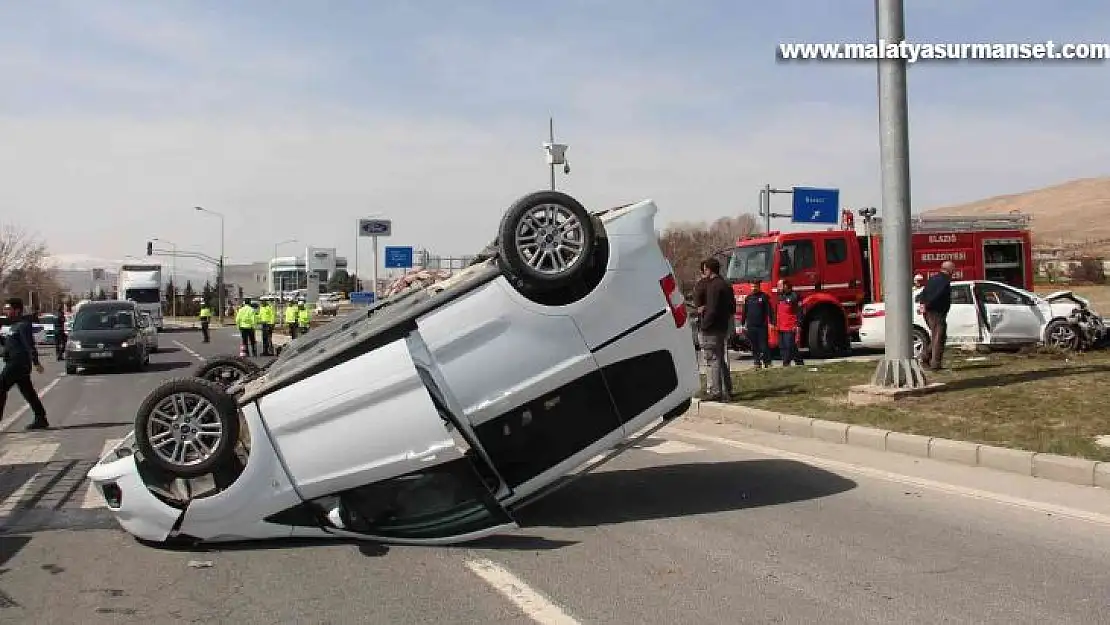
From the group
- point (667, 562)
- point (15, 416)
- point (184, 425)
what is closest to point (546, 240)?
point (667, 562)

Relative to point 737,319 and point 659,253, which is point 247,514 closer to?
point 659,253

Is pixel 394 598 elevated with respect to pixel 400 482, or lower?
lower

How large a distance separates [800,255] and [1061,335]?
497cm

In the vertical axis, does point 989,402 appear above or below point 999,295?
below

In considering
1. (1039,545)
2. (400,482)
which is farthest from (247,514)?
(1039,545)

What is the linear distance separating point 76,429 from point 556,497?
8.29 m

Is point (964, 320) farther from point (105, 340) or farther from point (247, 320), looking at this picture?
point (105, 340)

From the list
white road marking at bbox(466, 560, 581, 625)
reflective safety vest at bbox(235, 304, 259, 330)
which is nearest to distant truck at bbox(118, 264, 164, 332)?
reflective safety vest at bbox(235, 304, 259, 330)

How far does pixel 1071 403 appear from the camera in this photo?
31.8ft

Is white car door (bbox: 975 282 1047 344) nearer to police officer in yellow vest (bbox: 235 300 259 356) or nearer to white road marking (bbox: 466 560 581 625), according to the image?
white road marking (bbox: 466 560 581 625)

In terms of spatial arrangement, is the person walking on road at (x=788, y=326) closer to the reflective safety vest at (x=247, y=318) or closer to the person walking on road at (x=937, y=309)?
the person walking on road at (x=937, y=309)

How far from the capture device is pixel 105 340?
71.4 ft

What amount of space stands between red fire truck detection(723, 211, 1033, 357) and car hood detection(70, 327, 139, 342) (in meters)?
14.1

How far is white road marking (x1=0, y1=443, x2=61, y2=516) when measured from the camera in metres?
7.52
